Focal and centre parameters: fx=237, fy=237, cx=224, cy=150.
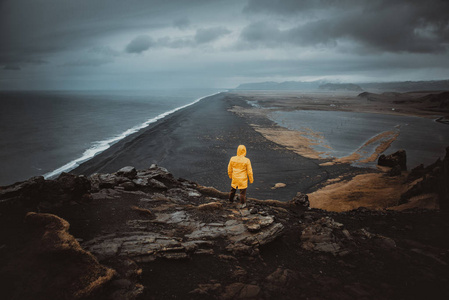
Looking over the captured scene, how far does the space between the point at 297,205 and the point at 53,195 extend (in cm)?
1025

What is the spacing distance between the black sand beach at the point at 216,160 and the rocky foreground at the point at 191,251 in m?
9.91

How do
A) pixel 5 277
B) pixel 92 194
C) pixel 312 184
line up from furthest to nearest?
pixel 312 184 → pixel 92 194 → pixel 5 277

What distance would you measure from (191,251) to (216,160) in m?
20.7

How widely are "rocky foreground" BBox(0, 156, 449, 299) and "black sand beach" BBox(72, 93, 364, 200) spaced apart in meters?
9.91

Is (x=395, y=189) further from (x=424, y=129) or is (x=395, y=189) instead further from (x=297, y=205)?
(x=424, y=129)

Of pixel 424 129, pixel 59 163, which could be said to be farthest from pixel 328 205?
pixel 424 129

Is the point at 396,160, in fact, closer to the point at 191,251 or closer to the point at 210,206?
the point at 210,206

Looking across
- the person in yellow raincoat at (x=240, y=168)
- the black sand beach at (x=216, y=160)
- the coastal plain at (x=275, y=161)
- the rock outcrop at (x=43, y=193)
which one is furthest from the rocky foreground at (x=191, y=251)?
the black sand beach at (x=216, y=160)

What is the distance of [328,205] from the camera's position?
14.6m

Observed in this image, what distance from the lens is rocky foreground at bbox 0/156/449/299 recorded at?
4520 millimetres

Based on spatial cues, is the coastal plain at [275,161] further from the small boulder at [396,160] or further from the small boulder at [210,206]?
the small boulder at [210,206]

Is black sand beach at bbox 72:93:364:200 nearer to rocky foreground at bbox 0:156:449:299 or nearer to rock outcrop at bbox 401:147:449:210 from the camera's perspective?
rock outcrop at bbox 401:147:449:210

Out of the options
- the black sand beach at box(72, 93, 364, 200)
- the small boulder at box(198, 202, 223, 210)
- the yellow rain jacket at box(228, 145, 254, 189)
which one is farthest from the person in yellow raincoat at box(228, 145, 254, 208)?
the black sand beach at box(72, 93, 364, 200)

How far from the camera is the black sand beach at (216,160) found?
67.1 ft
